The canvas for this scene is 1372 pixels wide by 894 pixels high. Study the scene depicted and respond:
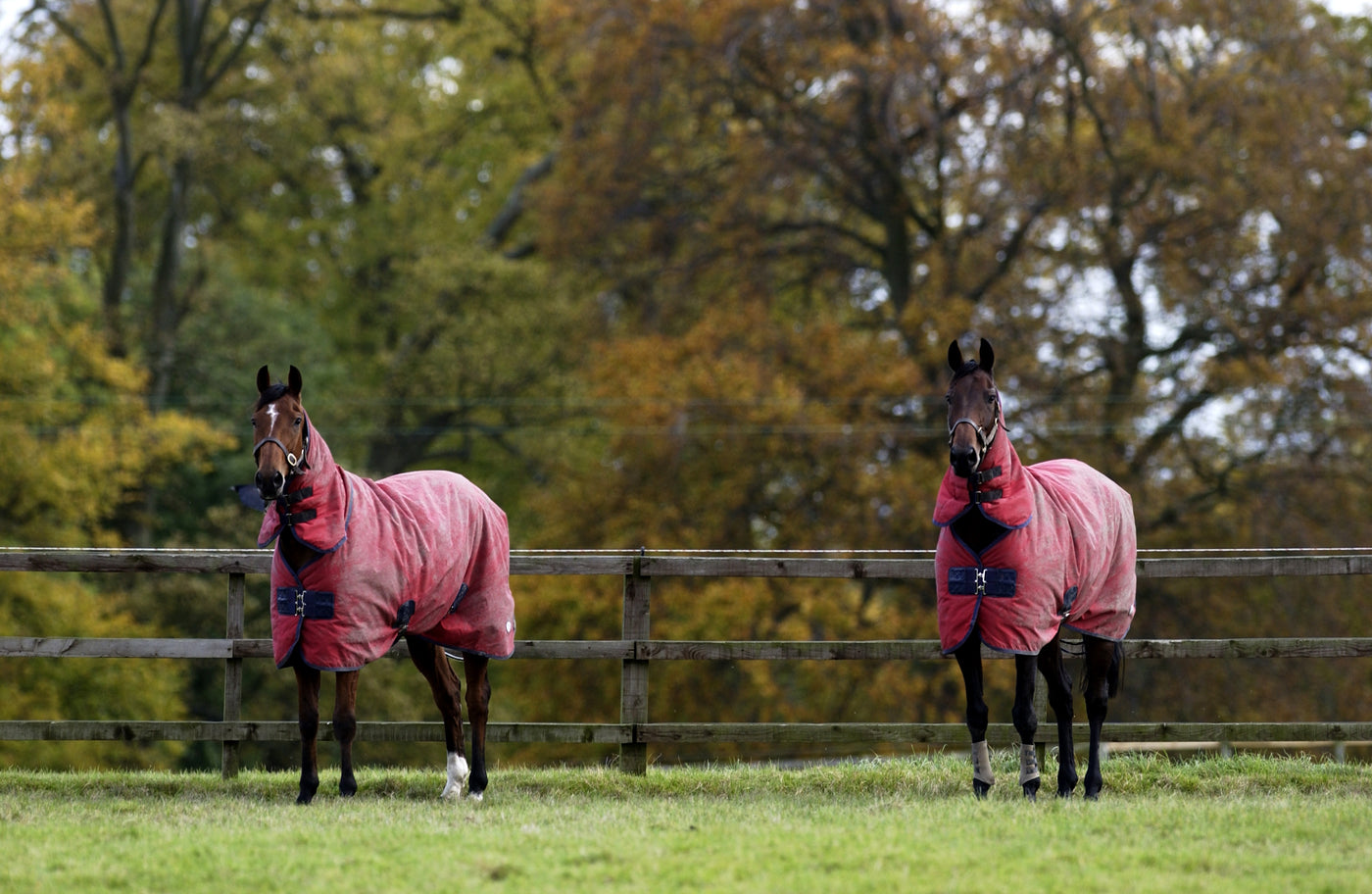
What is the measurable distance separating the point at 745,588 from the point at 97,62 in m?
15.9

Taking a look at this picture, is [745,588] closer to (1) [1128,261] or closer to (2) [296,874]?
(1) [1128,261]

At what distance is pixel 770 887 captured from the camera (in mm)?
5156

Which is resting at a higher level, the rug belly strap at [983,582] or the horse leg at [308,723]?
the rug belly strap at [983,582]

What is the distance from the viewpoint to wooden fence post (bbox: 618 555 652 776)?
8.59 meters

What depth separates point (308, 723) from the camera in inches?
295

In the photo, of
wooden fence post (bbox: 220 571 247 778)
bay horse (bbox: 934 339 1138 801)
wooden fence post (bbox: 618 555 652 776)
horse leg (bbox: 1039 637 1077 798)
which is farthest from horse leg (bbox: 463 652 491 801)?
horse leg (bbox: 1039 637 1077 798)

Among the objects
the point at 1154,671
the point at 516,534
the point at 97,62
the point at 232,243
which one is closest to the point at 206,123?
the point at 97,62

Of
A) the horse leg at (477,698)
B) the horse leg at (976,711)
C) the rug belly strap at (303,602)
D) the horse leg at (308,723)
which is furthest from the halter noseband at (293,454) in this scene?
the horse leg at (976,711)

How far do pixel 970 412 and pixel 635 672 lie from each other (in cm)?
272

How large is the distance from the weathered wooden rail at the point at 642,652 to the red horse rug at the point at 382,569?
20.9 inches

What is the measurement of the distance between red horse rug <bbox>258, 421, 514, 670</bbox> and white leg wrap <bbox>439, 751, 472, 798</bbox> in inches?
24.7

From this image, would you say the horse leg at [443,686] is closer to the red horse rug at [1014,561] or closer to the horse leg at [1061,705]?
the red horse rug at [1014,561]

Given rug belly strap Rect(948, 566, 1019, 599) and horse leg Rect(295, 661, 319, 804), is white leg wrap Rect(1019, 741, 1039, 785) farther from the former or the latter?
horse leg Rect(295, 661, 319, 804)

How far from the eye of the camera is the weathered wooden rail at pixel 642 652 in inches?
328
